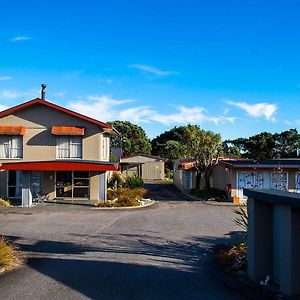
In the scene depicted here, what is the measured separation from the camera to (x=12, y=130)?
27.3 meters

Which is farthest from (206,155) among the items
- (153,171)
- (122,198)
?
(153,171)

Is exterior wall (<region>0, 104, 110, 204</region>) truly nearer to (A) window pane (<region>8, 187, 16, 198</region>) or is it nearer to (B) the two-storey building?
(B) the two-storey building

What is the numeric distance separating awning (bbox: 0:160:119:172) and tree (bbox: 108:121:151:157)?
47.2 metres

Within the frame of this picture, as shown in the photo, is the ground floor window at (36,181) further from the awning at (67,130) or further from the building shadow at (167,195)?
the building shadow at (167,195)

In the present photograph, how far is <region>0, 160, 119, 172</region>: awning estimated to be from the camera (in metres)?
25.0

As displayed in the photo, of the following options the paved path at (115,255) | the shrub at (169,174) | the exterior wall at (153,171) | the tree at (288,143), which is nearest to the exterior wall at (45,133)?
the paved path at (115,255)

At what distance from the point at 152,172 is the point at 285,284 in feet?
163

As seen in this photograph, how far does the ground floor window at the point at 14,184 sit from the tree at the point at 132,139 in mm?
44837

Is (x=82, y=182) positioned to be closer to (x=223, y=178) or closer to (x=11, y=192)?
(x=11, y=192)

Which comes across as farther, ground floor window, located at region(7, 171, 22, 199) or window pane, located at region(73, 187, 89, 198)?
ground floor window, located at region(7, 171, 22, 199)

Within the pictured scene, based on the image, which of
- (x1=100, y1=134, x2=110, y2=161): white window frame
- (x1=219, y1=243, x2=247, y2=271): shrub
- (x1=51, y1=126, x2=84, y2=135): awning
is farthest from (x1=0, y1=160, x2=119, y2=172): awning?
(x1=219, y1=243, x2=247, y2=271): shrub

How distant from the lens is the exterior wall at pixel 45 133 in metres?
27.5

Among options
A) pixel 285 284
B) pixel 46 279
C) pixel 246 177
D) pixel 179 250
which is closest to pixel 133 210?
pixel 246 177

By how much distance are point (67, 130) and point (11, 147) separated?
4.12 metres
